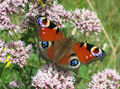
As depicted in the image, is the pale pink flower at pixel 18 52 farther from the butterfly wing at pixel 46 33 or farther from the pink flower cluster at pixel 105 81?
the pink flower cluster at pixel 105 81

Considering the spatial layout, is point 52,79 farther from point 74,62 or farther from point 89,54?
point 89,54

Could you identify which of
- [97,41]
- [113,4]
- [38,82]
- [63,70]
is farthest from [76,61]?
[113,4]

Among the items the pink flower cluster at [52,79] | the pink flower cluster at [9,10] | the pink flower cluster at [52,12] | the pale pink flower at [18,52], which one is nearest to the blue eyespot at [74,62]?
the pink flower cluster at [52,79]

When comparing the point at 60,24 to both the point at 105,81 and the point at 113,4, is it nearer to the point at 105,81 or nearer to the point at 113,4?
the point at 105,81

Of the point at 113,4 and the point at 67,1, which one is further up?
the point at 67,1

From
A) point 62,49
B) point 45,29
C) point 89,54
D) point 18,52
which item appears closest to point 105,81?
point 89,54

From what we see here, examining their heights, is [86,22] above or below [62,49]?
above
